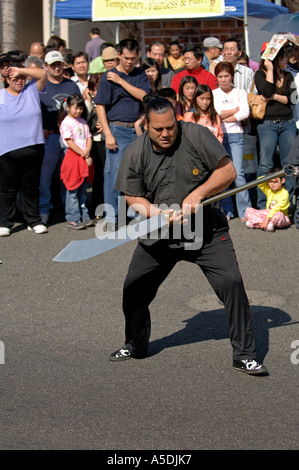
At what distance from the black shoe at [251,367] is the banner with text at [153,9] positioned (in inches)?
277

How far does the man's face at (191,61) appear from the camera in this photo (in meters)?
8.69

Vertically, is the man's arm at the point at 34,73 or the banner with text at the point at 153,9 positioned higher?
the banner with text at the point at 153,9

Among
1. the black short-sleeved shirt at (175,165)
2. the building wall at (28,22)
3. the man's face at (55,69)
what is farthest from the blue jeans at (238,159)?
the building wall at (28,22)

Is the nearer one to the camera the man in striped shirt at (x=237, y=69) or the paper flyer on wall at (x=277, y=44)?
the paper flyer on wall at (x=277, y=44)

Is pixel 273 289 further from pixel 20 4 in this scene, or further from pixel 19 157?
pixel 20 4

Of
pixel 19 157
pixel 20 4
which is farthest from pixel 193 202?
pixel 20 4

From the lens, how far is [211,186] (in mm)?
4199

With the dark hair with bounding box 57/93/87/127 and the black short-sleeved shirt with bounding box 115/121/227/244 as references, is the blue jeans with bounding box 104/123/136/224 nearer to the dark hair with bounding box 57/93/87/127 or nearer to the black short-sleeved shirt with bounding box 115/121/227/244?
the dark hair with bounding box 57/93/87/127

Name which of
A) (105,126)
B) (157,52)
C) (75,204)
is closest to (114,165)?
(105,126)

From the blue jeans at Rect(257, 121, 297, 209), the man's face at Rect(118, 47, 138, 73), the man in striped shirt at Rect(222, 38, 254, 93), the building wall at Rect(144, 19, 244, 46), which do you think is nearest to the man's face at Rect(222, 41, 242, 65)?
the man in striped shirt at Rect(222, 38, 254, 93)

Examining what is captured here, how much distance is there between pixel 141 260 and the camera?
4.46m

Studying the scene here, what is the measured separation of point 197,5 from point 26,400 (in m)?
7.64

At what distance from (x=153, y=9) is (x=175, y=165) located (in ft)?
21.9

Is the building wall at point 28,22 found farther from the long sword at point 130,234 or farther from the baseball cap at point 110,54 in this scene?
the long sword at point 130,234
